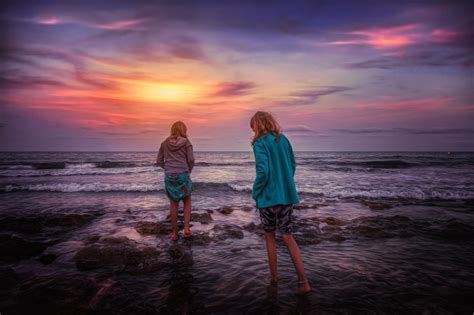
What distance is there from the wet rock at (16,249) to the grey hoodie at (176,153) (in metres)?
2.94

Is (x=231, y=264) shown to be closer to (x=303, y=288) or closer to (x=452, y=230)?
(x=303, y=288)

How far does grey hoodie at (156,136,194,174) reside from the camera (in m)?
5.65

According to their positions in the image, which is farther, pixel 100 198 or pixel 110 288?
pixel 100 198

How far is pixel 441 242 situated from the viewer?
5707 mm

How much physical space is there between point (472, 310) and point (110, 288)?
4474 mm

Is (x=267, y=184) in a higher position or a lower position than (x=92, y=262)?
higher

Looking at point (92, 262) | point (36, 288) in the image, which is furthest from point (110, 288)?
point (92, 262)

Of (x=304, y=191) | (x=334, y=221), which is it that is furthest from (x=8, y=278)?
(x=304, y=191)

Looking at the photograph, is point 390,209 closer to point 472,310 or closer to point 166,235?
point 472,310

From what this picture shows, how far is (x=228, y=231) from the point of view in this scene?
262 inches

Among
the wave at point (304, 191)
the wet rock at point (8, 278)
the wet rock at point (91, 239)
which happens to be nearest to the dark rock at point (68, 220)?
the wet rock at point (91, 239)

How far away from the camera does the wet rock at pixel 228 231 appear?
631 centimetres

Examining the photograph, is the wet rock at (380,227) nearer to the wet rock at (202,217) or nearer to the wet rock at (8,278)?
the wet rock at (202,217)

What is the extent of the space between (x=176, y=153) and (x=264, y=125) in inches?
110
